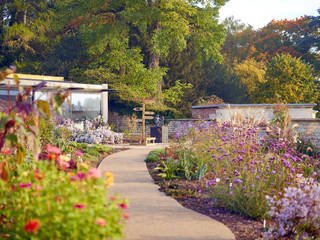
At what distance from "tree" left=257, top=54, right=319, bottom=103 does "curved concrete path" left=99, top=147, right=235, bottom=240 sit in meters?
17.9

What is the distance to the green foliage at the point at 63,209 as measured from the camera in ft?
8.86

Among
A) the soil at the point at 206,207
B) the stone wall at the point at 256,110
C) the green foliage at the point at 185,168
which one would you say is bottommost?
the soil at the point at 206,207

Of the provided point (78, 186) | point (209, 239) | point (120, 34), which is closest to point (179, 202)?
point (209, 239)

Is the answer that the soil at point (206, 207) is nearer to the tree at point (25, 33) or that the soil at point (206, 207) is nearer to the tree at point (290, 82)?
the tree at point (290, 82)

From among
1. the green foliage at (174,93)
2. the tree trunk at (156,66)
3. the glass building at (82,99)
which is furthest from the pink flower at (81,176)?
the green foliage at (174,93)

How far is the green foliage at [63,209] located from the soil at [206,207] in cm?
203

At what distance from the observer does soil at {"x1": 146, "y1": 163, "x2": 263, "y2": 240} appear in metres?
4.57

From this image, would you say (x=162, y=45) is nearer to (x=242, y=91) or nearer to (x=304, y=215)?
(x=242, y=91)

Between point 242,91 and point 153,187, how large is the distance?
75.4ft

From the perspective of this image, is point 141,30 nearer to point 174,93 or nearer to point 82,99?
point 174,93

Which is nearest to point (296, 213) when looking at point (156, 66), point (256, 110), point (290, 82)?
→ point (256, 110)

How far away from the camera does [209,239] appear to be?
4.16 meters

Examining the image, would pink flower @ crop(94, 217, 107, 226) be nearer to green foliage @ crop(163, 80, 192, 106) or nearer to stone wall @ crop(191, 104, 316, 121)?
stone wall @ crop(191, 104, 316, 121)

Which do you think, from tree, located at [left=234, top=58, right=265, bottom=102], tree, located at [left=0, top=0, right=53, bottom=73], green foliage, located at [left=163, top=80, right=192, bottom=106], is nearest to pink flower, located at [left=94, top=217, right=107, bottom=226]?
green foliage, located at [left=163, top=80, right=192, bottom=106]
